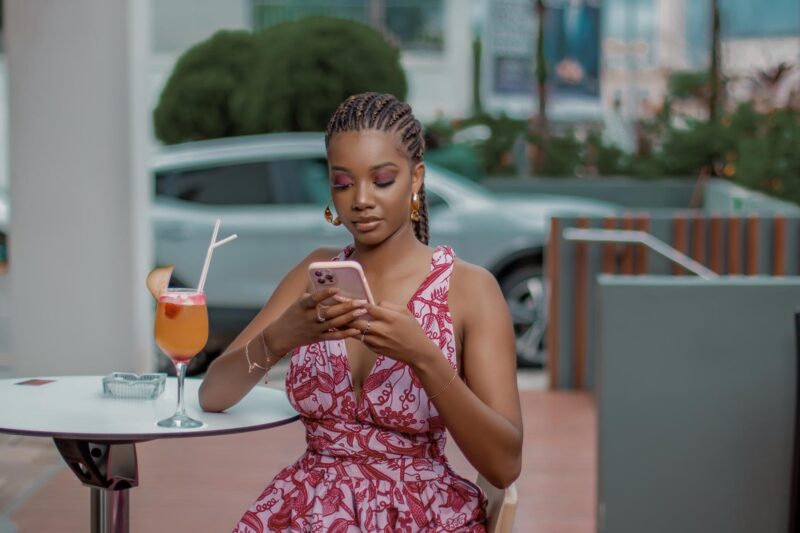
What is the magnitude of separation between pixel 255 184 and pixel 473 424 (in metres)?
6.14

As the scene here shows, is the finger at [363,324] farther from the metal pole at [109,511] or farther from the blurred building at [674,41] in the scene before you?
the blurred building at [674,41]

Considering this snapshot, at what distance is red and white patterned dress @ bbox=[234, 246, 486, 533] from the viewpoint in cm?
207

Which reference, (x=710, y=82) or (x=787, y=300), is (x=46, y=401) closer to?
(x=787, y=300)

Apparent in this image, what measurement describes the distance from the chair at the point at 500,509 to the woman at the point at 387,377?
0.7 inches

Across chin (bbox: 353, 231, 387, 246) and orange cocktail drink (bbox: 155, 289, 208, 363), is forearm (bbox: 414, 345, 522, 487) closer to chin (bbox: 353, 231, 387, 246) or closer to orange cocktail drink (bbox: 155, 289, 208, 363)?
chin (bbox: 353, 231, 387, 246)

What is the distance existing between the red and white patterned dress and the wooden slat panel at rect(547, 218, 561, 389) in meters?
4.62


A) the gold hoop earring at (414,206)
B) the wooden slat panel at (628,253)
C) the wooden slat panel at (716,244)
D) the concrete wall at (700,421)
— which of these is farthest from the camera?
the wooden slat panel at (716,244)

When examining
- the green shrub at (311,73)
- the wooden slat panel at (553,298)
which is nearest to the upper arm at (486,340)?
the wooden slat panel at (553,298)

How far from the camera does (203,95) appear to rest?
9.88 metres

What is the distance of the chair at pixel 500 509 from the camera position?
2031mm

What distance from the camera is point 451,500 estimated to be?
2.11 m

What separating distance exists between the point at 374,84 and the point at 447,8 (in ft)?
26.9

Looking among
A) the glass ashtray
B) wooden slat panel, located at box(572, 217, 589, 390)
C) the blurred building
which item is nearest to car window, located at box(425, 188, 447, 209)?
wooden slat panel, located at box(572, 217, 589, 390)

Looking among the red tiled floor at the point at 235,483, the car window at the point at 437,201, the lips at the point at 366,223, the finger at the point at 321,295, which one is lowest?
the red tiled floor at the point at 235,483
